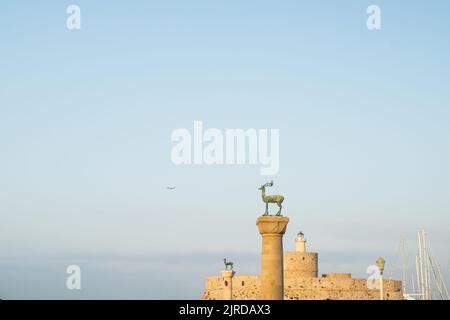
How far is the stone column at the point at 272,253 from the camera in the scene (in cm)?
2830

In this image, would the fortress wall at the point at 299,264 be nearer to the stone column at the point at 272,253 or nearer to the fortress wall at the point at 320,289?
the fortress wall at the point at 320,289

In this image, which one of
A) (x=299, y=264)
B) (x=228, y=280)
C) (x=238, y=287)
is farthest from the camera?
(x=299, y=264)

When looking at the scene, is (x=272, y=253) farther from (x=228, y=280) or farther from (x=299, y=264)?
(x=299, y=264)

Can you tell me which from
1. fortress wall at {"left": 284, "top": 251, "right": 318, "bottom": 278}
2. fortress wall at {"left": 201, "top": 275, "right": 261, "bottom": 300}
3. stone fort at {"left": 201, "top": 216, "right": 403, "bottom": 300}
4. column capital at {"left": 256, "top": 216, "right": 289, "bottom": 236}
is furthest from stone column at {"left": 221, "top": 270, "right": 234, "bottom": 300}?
column capital at {"left": 256, "top": 216, "right": 289, "bottom": 236}

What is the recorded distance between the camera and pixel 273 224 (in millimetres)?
28250

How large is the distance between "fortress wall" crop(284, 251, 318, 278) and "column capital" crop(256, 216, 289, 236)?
59425 mm

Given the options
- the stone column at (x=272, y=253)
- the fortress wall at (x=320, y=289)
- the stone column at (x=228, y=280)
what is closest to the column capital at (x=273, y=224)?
the stone column at (x=272, y=253)

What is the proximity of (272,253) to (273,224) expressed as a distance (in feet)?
3.99

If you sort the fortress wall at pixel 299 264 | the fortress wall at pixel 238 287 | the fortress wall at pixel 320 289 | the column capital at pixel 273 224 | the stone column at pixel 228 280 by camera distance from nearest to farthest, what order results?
the column capital at pixel 273 224 → the stone column at pixel 228 280 → the fortress wall at pixel 320 289 → the fortress wall at pixel 238 287 → the fortress wall at pixel 299 264

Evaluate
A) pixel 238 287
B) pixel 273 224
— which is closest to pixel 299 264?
pixel 238 287

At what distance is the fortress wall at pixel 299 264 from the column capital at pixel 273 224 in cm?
5943

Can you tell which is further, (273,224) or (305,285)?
(305,285)
